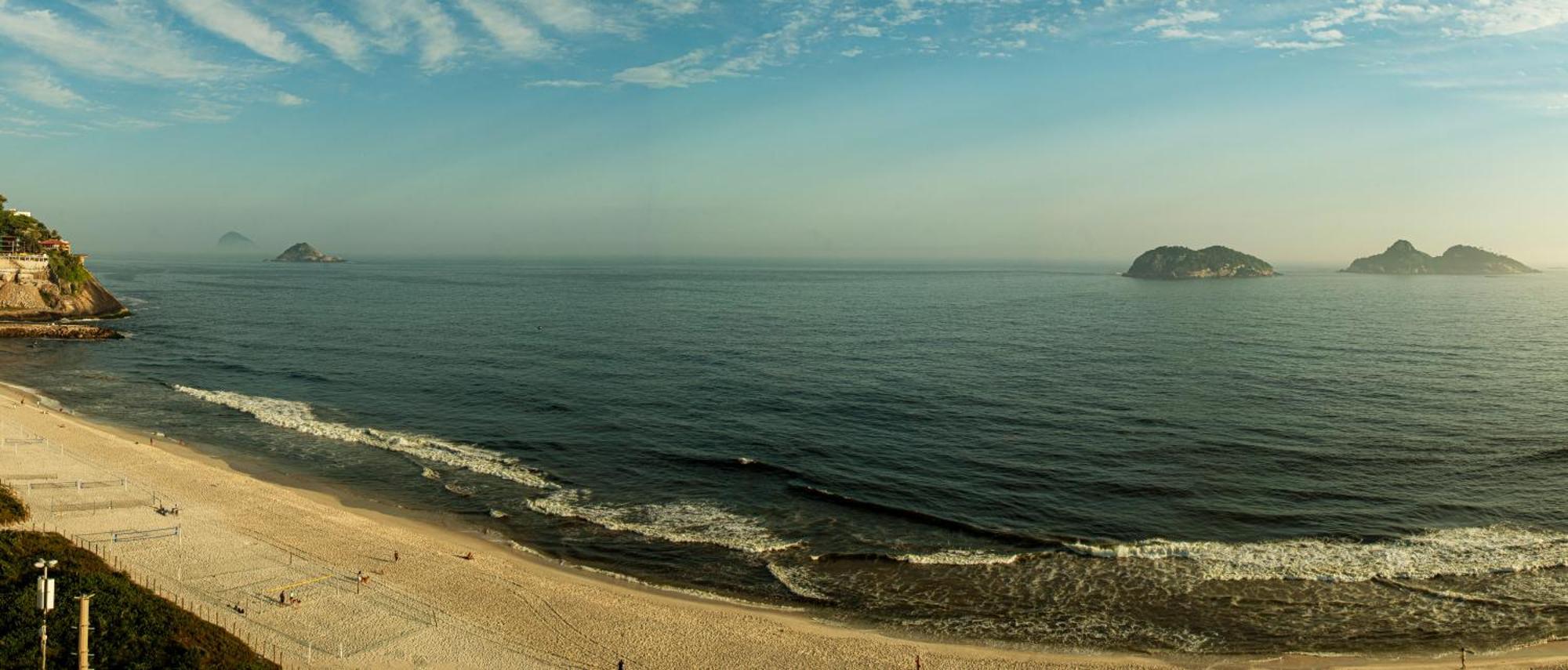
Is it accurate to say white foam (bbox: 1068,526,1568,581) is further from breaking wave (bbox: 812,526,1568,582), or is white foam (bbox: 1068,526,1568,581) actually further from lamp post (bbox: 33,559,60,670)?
lamp post (bbox: 33,559,60,670)

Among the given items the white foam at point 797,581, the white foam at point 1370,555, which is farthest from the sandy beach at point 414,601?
the white foam at point 1370,555

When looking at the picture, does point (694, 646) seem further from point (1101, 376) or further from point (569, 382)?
point (1101, 376)

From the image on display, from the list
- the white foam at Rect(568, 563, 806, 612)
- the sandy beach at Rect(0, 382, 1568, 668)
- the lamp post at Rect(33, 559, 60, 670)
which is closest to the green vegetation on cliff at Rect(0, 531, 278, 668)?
the lamp post at Rect(33, 559, 60, 670)

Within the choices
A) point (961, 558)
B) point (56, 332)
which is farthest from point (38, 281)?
point (961, 558)

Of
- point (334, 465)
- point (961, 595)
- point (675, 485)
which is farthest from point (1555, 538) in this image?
point (334, 465)

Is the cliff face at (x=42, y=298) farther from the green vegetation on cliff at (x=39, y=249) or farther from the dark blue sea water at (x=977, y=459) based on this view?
the dark blue sea water at (x=977, y=459)

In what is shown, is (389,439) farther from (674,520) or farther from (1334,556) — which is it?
(1334,556)
